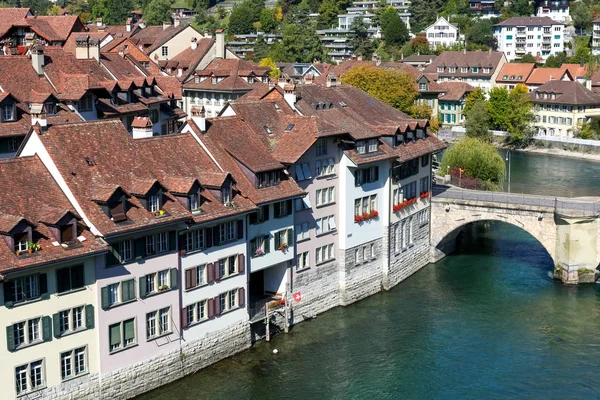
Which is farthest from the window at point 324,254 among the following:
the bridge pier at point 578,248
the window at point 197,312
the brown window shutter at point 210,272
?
the bridge pier at point 578,248

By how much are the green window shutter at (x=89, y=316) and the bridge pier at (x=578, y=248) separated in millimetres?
34578

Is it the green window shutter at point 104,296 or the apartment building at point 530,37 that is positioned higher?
the apartment building at point 530,37

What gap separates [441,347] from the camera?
5344 cm

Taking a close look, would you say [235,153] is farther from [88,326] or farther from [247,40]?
[247,40]

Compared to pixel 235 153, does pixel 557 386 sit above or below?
below

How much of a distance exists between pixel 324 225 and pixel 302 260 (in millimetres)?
2894

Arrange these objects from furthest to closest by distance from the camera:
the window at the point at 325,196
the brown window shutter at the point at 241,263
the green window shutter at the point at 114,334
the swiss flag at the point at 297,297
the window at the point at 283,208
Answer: the window at the point at 325,196 < the swiss flag at the point at 297,297 < the window at the point at 283,208 < the brown window shutter at the point at 241,263 < the green window shutter at the point at 114,334

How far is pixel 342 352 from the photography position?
52.1 m

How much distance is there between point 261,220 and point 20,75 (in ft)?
60.6

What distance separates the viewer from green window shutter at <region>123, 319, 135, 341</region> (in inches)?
1704

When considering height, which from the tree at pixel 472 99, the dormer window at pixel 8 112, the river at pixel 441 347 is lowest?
the river at pixel 441 347

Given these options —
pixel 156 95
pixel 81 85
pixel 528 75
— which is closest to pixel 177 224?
pixel 81 85

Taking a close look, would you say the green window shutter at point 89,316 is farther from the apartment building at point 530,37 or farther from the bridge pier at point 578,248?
the apartment building at point 530,37

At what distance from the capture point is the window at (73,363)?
40.8m
